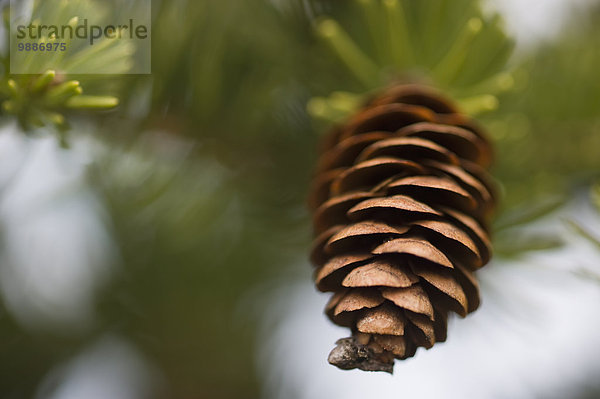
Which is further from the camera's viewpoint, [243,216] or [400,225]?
A: [243,216]

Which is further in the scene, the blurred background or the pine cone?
the blurred background

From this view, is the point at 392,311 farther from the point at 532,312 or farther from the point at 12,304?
the point at 12,304

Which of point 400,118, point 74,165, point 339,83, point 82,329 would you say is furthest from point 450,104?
point 82,329

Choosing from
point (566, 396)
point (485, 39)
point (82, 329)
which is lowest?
point (566, 396)

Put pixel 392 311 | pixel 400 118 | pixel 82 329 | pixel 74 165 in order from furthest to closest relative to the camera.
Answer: pixel 82 329
pixel 74 165
pixel 400 118
pixel 392 311

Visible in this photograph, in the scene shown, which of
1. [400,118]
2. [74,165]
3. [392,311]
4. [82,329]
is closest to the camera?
[392,311]
